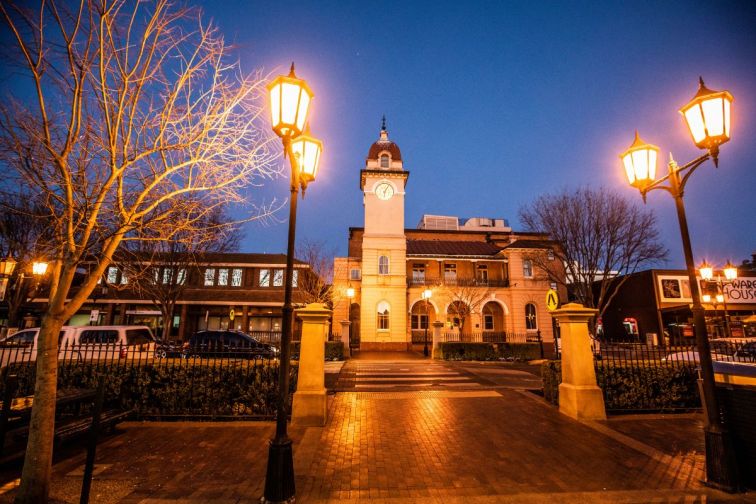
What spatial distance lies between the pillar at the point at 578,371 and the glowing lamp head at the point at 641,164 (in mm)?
2780

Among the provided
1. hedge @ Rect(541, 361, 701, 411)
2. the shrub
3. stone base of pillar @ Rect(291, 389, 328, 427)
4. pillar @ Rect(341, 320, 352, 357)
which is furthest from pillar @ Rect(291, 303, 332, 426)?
the shrub

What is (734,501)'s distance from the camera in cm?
405

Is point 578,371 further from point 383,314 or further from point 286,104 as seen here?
point 383,314

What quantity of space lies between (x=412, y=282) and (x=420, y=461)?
1118 inches

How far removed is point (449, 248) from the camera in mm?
36594

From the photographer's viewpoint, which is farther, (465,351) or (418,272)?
(418,272)

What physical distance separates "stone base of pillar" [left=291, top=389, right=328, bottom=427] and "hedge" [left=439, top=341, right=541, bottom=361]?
1554cm

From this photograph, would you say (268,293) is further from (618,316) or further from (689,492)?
(618,316)

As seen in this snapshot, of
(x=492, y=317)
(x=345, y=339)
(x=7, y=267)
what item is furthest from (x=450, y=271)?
(x=7, y=267)

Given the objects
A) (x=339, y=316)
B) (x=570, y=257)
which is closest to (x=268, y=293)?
(x=339, y=316)

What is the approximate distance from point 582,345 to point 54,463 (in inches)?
377

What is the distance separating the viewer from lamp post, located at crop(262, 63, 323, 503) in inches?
152

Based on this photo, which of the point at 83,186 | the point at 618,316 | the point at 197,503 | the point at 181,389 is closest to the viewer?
the point at 197,503

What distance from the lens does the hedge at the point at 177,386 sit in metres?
7.16
